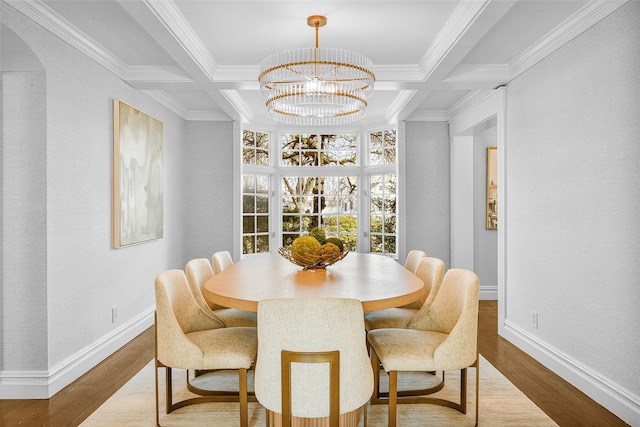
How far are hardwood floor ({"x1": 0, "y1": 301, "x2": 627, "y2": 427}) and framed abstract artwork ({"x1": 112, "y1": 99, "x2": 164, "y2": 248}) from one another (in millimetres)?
1026

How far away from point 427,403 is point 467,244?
3.32 meters

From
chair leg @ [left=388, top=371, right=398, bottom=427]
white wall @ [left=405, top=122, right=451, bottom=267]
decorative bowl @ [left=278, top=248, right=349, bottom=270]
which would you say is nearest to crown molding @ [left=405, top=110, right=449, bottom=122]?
white wall @ [left=405, top=122, right=451, bottom=267]

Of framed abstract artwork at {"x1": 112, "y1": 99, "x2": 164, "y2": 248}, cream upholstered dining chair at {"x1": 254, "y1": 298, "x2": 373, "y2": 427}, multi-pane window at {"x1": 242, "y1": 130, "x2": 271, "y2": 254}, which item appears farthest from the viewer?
multi-pane window at {"x1": 242, "y1": 130, "x2": 271, "y2": 254}

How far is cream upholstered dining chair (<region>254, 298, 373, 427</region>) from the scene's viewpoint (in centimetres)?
170

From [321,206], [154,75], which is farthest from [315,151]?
[154,75]

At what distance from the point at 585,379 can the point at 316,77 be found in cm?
273

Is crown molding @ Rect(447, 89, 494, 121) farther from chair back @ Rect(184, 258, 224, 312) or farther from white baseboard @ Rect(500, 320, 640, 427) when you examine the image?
chair back @ Rect(184, 258, 224, 312)

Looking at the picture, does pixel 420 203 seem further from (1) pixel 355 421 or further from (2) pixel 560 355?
(1) pixel 355 421

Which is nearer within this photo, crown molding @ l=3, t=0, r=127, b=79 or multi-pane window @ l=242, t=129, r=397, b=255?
crown molding @ l=3, t=0, r=127, b=79

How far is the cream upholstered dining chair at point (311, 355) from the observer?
1701 mm

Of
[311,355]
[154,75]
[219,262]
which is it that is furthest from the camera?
[154,75]

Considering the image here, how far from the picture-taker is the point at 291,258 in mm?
2885

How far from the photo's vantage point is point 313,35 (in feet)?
10.6

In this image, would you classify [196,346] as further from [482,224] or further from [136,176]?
[482,224]
